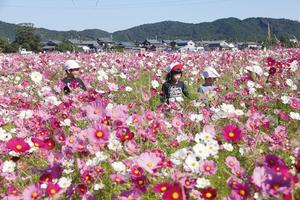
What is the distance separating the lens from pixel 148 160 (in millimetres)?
2162

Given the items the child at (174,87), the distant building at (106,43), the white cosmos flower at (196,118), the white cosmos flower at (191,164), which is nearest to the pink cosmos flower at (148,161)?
the white cosmos flower at (191,164)

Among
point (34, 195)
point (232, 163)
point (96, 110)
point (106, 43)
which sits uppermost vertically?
point (96, 110)

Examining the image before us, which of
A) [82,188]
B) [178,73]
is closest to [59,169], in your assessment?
[82,188]

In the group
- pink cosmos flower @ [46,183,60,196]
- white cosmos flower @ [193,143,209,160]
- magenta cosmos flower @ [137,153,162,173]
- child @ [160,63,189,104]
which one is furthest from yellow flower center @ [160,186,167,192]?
child @ [160,63,189,104]

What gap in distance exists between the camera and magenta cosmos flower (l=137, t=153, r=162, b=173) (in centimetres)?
211

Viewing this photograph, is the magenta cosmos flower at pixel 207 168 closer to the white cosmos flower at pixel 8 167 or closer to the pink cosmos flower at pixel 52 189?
the pink cosmos flower at pixel 52 189

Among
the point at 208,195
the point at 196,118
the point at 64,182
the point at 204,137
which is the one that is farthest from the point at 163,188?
the point at 196,118

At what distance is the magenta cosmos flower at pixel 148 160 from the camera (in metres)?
2.11

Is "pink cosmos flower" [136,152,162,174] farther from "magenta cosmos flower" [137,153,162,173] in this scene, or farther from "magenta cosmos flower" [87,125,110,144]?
"magenta cosmos flower" [87,125,110,144]

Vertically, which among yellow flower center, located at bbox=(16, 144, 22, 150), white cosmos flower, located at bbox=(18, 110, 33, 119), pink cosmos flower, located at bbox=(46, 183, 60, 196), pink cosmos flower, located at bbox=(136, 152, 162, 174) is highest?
pink cosmos flower, located at bbox=(136, 152, 162, 174)

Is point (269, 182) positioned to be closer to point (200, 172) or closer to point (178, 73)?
point (200, 172)

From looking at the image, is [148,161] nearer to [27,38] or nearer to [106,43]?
[106,43]

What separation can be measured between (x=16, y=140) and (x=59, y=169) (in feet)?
1.50

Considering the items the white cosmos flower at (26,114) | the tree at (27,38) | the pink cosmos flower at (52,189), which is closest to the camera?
the pink cosmos flower at (52,189)
